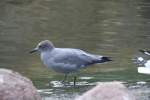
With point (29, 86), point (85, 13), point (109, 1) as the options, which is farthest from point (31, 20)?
point (29, 86)

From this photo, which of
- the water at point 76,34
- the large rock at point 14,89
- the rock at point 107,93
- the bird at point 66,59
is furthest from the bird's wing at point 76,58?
the rock at point 107,93

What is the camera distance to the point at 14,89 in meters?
6.61

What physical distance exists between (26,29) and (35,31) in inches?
16.6

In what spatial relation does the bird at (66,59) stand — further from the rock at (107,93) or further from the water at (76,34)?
the rock at (107,93)

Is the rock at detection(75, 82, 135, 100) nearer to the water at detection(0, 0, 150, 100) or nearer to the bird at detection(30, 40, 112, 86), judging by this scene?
the water at detection(0, 0, 150, 100)

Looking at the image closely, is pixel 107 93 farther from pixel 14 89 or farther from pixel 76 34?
pixel 76 34

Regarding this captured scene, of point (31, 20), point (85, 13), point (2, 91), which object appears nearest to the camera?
point (2, 91)

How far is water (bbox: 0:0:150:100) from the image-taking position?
1103cm

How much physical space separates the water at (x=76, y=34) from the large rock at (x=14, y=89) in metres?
2.84

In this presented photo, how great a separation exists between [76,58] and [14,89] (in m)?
4.33

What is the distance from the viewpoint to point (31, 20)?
724 inches

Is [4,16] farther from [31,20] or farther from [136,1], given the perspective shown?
[136,1]

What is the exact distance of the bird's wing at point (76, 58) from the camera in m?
10.8

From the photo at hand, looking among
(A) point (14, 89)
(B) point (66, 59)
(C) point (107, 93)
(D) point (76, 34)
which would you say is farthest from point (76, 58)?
(C) point (107, 93)
